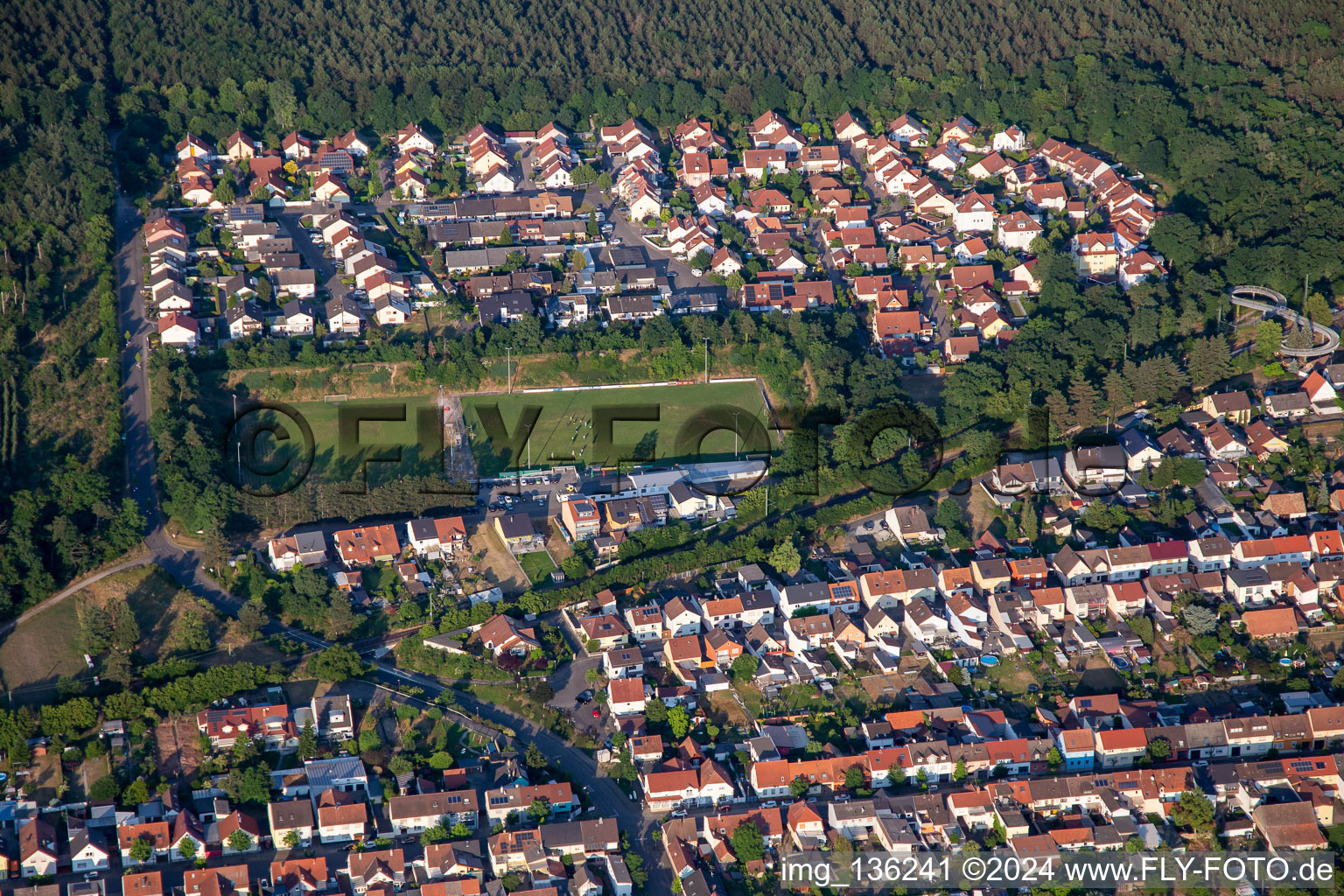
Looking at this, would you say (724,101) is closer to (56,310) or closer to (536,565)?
(56,310)

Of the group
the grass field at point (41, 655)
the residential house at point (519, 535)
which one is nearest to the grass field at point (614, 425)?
the residential house at point (519, 535)

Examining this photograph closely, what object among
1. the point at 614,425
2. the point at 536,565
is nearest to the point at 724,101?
the point at 614,425

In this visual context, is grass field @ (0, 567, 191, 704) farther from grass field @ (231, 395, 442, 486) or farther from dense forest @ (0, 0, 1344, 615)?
grass field @ (231, 395, 442, 486)

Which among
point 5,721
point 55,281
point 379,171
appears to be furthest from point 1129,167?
point 5,721

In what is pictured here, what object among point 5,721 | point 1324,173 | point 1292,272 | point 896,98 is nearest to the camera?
point 5,721

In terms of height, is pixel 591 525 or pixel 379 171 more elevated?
pixel 379 171

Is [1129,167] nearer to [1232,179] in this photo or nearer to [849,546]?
[1232,179]

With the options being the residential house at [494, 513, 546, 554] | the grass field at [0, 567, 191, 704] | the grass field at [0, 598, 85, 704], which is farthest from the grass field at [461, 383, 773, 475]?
the grass field at [0, 598, 85, 704]
